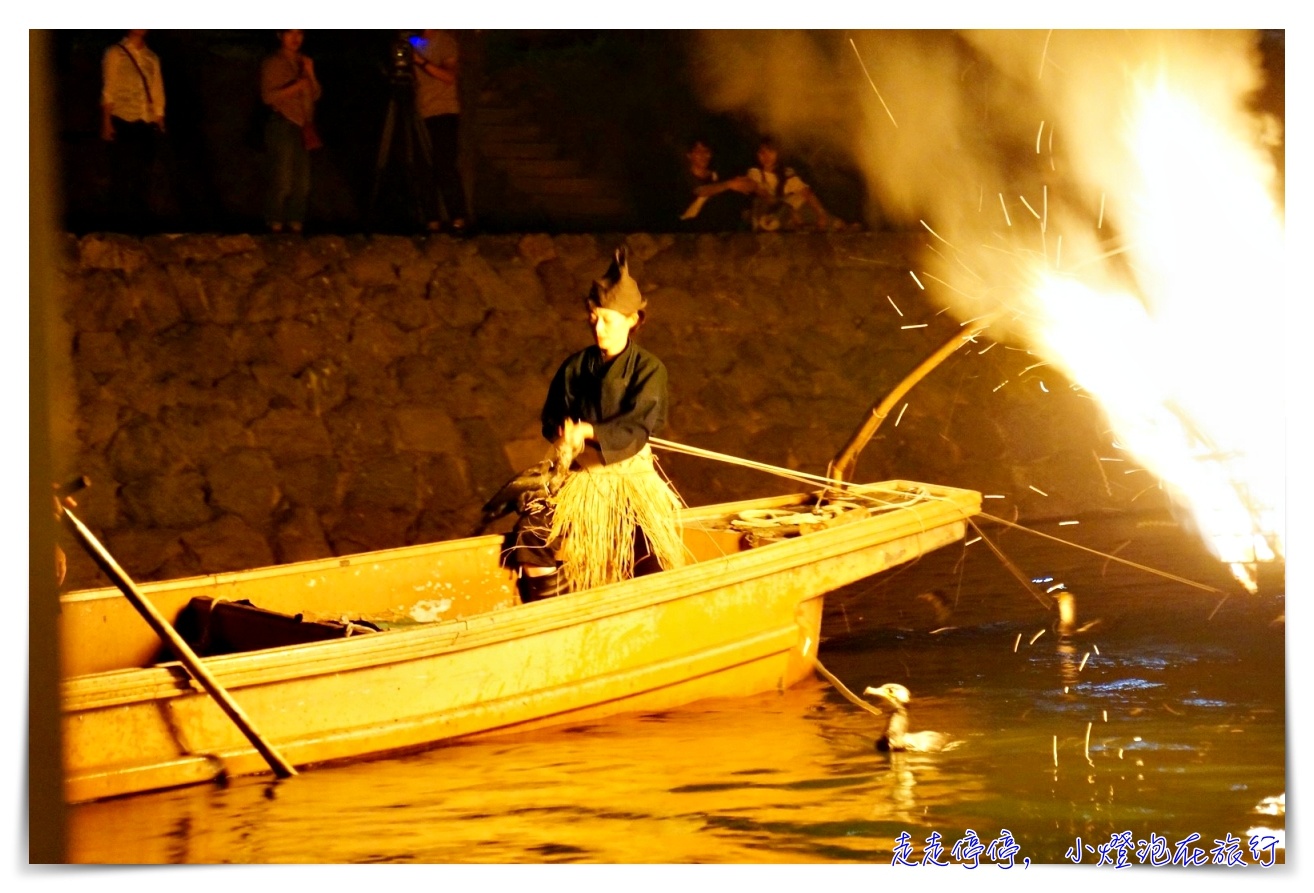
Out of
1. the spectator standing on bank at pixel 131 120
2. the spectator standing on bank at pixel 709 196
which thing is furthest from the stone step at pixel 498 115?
the spectator standing on bank at pixel 131 120

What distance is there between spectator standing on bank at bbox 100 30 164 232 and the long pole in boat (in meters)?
2.54

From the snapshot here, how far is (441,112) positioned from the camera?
5.38 metres

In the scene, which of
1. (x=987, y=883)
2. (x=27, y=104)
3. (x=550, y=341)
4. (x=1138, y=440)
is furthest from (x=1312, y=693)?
(x=27, y=104)

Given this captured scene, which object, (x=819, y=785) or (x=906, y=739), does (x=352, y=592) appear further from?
(x=906, y=739)

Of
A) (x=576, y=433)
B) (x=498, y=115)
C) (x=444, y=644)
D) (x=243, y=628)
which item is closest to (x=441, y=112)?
(x=498, y=115)

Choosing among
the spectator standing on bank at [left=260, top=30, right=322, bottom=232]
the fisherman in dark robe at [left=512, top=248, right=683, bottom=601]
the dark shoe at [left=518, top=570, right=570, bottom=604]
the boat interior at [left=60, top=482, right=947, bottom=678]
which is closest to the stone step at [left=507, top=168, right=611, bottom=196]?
the spectator standing on bank at [left=260, top=30, right=322, bottom=232]

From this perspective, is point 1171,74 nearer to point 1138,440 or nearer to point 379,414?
point 1138,440

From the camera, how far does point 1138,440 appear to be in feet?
17.7

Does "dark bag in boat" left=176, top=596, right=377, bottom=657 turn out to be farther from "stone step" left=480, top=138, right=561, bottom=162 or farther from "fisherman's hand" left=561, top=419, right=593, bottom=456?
"stone step" left=480, top=138, right=561, bottom=162

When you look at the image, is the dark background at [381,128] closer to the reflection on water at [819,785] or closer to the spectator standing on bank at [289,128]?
the spectator standing on bank at [289,128]

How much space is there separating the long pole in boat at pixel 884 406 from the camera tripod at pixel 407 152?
2011mm

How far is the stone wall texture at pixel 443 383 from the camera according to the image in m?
5.43

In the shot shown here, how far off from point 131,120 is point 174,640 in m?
2.33

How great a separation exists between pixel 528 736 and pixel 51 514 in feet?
4.50
